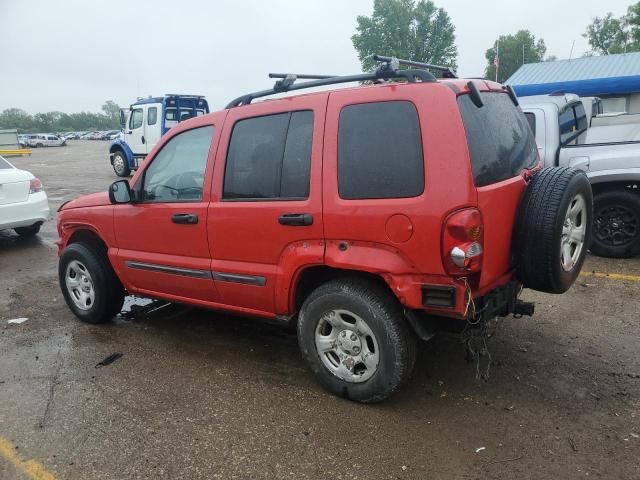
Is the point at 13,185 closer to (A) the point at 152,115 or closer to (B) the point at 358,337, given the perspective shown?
(B) the point at 358,337

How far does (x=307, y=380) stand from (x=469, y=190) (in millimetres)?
1725

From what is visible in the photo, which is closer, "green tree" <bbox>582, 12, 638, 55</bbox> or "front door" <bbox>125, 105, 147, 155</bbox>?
"front door" <bbox>125, 105, 147, 155</bbox>

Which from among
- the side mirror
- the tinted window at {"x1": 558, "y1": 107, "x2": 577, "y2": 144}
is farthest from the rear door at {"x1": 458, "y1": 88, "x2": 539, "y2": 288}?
the tinted window at {"x1": 558, "y1": 107, "x2": 577, "y2": 144}

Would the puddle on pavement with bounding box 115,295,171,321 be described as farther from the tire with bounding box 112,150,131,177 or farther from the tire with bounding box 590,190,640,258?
the tire with bounding box 112,150,131,177

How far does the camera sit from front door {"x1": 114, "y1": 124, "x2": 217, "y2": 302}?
3732mm

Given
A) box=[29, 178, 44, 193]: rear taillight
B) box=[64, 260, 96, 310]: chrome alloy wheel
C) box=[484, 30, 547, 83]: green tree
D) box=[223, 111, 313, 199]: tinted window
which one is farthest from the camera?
box=[484, 30, 547, 83]: green tree

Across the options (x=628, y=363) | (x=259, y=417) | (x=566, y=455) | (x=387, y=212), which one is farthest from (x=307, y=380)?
(x=628, y=363)

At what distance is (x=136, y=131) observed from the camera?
18.1 m

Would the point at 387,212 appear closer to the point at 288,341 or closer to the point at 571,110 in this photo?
the point at 288,341

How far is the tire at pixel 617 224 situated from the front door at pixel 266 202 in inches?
173

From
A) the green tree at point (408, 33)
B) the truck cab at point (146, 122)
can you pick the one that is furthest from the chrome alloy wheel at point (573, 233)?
the green tree at point (408, 33)

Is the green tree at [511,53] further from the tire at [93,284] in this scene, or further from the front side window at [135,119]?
the tire at [93,284]

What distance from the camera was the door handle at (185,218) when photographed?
3.69 metres

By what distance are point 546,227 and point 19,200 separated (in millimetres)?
7615
